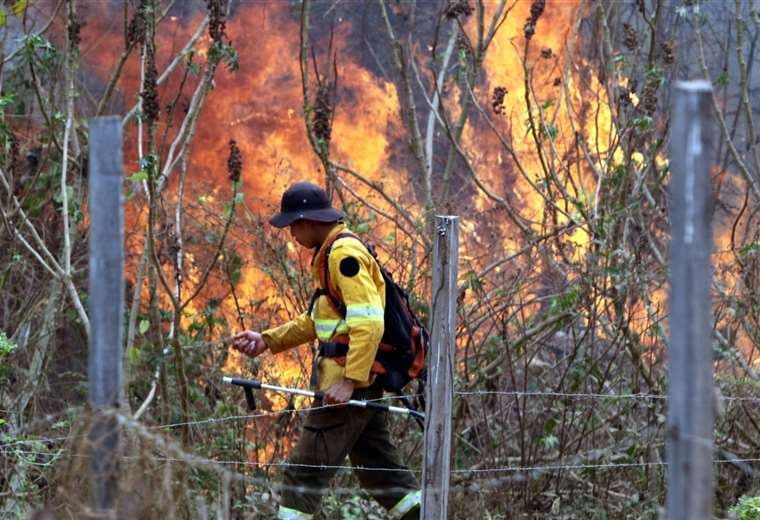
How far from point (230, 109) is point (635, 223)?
13.7ft

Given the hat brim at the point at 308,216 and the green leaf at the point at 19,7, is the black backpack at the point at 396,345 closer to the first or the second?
the hat brim at the point at 308,216

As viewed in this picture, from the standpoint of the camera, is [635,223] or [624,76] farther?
[624,76]

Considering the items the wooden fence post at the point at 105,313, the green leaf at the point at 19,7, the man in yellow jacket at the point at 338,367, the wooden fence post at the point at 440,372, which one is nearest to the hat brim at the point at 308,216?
the man in yellow jacket at the point at 338,367

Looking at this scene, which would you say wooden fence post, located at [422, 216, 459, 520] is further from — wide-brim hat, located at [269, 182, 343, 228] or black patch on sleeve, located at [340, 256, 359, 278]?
wide-brim hat, located at [269, 182, 343, 228]

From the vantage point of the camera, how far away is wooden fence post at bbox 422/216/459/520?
5.49m

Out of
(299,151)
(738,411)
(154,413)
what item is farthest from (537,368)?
(299,151)

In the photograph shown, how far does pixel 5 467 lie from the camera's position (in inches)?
249

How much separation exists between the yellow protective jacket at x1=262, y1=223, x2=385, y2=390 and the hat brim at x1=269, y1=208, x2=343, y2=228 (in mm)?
71

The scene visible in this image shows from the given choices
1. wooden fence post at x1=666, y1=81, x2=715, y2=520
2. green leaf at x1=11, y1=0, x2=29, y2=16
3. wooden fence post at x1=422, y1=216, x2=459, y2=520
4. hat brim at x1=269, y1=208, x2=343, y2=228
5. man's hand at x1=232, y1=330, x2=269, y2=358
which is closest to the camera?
wooden fence post at x1=666, y1=81, x2=715, y2=520

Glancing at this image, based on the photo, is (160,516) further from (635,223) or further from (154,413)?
(635,223)

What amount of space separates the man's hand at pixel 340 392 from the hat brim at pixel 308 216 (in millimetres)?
766

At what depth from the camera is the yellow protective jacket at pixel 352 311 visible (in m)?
5.54

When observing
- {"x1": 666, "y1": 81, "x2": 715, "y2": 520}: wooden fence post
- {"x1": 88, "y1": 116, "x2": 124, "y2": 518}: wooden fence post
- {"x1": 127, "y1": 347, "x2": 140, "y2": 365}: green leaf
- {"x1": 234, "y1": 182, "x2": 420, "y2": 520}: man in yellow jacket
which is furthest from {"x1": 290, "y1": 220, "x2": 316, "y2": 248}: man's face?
{"x1": 666, "y1": 81, "x2": 715, "y2": 520}: wooden fence post

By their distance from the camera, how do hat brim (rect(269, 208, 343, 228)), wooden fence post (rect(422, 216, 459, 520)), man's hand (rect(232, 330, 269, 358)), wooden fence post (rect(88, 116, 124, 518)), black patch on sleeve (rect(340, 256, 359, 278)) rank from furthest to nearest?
man's hand (rect(232, 330, 269, 358)), hat brim (rect(269, 208, 343, 228)), black patch on sleeve (rect(340, 256, 359, 278)), wooden fence post (rect(422, 216, 459, 520)), wooden fence post (rect(88, 116, 124, 518))
